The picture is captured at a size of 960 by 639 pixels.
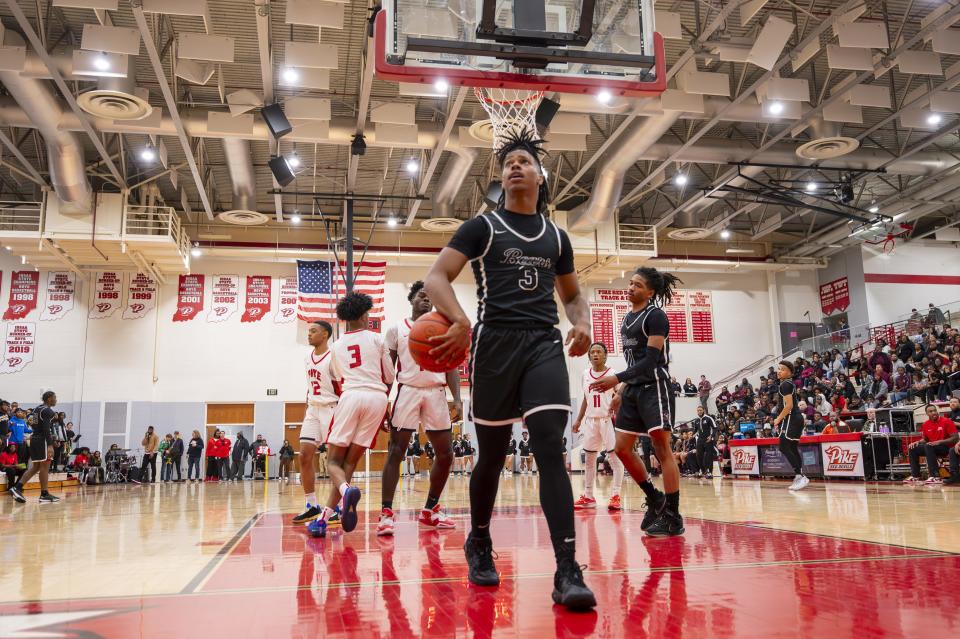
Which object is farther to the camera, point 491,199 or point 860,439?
point 491,199

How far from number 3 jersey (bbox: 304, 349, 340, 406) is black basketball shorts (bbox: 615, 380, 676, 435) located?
2.15 meters

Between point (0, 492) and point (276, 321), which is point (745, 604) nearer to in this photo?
point (0, 492)

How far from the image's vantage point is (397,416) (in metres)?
5.32

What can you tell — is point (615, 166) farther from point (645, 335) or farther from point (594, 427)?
point (645, 335)

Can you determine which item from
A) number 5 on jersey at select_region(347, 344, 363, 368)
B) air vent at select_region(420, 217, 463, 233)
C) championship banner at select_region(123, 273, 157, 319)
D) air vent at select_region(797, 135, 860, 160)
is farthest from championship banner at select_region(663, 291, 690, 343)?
number 5 on jersey at select_region(347, 344, 363, 368)

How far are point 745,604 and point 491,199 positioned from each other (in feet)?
45.9

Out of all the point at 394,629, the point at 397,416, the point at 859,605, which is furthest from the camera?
the point at 397,416

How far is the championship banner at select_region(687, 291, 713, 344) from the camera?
79.7 feet

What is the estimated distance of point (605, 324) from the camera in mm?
23719

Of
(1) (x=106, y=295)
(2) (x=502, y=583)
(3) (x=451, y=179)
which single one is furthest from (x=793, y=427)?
(1) (x=106, y=295)

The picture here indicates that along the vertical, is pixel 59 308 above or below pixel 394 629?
above

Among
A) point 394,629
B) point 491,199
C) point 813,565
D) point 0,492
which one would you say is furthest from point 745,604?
point 0,492

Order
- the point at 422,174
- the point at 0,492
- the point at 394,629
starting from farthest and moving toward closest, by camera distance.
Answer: the point at 422,174
the point at 0,492
the point at 394,629

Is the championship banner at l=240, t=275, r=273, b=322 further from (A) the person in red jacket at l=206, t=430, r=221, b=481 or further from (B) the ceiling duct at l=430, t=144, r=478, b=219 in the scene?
(B) the ceiling duct at l=430, t=144, r=478, b=219
